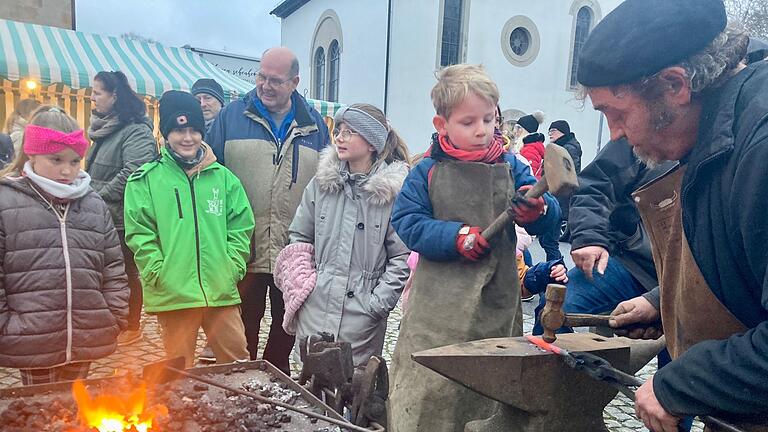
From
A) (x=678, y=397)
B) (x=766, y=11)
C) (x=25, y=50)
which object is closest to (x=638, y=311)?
(x=678, y=397)

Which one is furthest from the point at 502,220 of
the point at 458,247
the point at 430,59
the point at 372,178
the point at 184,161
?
the point at 430,59

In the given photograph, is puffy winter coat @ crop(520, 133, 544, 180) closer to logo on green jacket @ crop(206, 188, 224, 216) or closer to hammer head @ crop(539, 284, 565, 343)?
logo on green jacket @ crop(206, 188, 224, 216)

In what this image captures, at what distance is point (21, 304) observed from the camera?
2680mm

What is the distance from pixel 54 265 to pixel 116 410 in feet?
4.03

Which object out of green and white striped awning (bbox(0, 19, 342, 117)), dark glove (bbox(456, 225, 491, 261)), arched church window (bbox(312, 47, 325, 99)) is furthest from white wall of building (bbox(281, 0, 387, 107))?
dark glove (bbox(456, 225, 491, 261))

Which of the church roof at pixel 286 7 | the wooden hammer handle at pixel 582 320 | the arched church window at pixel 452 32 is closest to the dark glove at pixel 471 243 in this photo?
the wooden hammer handle at pixel 582 320

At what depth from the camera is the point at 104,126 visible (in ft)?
14.5

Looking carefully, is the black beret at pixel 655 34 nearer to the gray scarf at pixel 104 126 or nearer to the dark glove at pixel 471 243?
the dark glove at pixel 471 243

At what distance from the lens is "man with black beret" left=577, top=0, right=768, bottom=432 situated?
51.4 inches

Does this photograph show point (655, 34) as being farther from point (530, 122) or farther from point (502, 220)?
point (530, 122)

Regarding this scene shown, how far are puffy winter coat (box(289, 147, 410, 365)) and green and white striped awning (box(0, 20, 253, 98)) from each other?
7.04m

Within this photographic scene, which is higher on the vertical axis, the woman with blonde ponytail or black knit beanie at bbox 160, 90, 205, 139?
black knit beanie at bbox 160, 90, 205, 139

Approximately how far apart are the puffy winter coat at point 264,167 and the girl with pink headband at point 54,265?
2.85 ft

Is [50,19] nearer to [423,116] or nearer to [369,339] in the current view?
[423,116]
